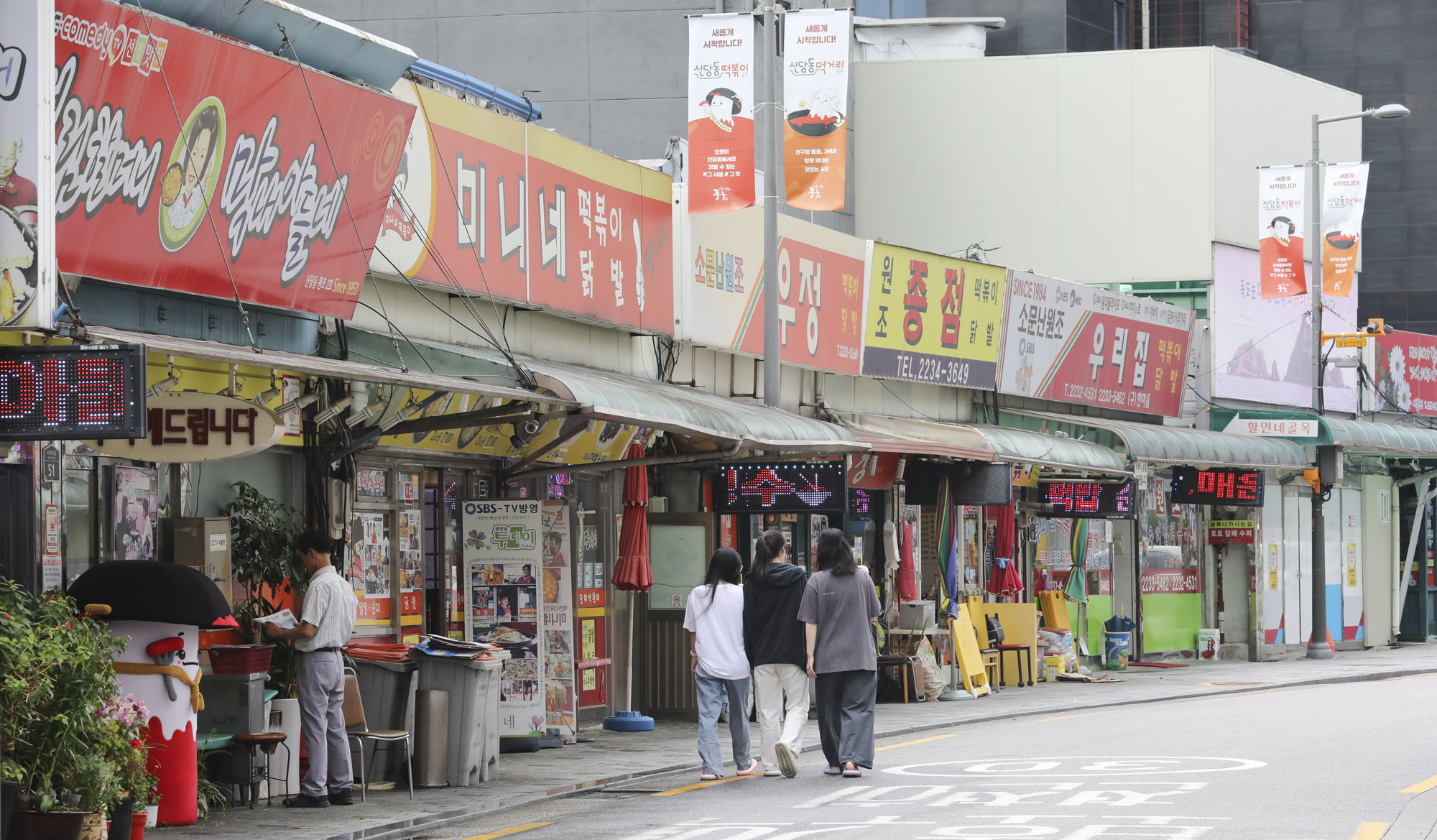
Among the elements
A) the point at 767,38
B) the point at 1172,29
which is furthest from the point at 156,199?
the point at 1172,29

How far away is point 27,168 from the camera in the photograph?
945 centimetres

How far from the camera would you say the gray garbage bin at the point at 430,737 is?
1383cm

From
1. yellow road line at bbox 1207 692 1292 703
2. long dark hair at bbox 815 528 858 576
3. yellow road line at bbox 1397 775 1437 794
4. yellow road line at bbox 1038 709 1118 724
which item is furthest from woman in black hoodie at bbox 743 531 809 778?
yellow road line at bbox 1207 692 1292 703

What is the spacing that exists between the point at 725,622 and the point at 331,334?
3.72 metres

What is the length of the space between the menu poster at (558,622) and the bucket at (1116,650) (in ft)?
44.3

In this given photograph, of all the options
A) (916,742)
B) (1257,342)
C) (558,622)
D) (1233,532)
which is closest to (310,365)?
(558,622)

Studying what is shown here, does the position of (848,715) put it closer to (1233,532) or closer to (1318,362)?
(1233,532)

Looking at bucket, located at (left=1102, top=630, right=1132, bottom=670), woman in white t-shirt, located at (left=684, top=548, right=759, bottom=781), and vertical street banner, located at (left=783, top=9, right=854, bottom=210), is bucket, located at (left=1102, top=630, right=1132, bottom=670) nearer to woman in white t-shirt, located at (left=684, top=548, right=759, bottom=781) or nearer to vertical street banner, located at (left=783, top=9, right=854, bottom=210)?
vertical street banner, located at (left=783, top=9, right=854, bottom=210)

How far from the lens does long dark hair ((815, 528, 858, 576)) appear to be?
47.0 feet

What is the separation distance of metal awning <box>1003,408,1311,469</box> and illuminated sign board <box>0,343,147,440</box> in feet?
63.1

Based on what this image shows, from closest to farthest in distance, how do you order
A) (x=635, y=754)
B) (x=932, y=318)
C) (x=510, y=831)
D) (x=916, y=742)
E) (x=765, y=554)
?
(x=510, y=831), (x=765, y=554), (x=635, y=754), (x=916, y=742), (x=932, y=318)

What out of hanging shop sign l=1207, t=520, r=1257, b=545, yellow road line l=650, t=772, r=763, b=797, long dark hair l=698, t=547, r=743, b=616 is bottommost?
yellow road line l=650, t=772, r=763, b=797

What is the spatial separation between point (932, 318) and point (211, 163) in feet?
45.6

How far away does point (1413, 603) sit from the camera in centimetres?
3706
